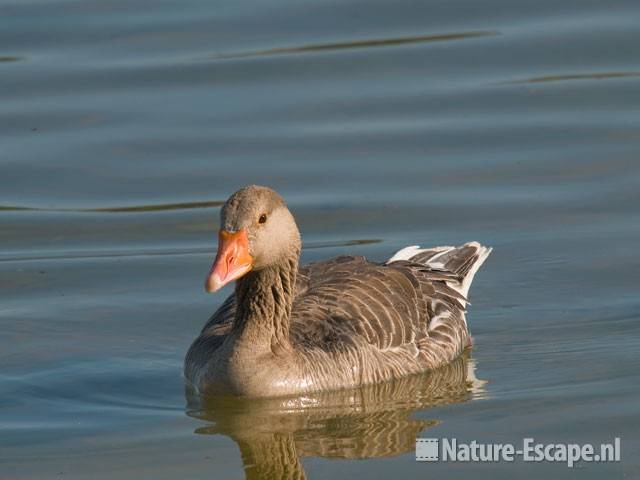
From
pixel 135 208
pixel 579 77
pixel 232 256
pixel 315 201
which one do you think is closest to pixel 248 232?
pixel 232 256

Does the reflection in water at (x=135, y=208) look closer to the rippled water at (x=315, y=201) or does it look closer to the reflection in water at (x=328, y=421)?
the rippled water at (x=315, y=201)

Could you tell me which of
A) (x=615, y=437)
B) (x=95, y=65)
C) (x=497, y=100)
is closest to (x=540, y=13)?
(x=497, y=100)

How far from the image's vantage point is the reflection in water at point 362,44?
20.9 meters

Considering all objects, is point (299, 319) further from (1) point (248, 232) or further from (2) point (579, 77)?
(2) point (579, 77)

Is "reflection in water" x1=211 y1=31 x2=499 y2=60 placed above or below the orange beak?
above

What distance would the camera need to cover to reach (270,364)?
1199 cm

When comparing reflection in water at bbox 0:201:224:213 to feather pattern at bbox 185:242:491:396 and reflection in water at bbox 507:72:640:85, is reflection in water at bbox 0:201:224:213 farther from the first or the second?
reflection in water at bbox 507:72:640:85

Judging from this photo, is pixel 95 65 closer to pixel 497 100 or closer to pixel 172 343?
pixel 497 100

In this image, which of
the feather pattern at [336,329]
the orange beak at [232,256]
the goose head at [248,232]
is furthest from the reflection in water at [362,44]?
the orange beak at [232,256]

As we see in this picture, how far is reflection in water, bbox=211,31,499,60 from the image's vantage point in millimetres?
20922

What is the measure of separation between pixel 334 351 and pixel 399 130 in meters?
6.50

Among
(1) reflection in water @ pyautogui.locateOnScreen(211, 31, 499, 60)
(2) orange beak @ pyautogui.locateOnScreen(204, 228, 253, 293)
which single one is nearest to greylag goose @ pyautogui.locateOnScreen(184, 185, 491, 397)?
(2) orange beak @ pyautogui.locateOnScreen(204, 228, 253, 293)

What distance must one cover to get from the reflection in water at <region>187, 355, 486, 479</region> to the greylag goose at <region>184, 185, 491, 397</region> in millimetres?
107

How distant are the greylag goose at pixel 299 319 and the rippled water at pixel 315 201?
23cm
